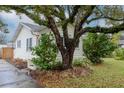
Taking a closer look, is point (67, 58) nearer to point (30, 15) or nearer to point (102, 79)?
point (102, 79)

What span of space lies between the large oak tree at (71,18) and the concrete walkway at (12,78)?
3.14ft

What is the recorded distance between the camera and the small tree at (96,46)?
A: 194 inches

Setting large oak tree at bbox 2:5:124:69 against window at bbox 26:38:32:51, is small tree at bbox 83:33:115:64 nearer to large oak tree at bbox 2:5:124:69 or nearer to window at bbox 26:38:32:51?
large oak tree at bbox 2:5:124:69

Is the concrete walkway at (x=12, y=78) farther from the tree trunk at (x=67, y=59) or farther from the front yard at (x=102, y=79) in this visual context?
the tree trunk at (x=67, y=59)

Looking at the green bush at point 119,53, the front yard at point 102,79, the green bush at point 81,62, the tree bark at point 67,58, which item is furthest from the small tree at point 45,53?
the green bush at point 119,53

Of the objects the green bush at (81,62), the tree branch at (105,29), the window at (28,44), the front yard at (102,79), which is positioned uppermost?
the tree branch at (105,29)

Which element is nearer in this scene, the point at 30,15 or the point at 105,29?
the point at 30,15

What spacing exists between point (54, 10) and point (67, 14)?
0.46 m

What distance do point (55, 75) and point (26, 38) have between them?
919 millimetres

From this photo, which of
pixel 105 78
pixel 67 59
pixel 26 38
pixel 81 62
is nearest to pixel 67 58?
pixel 67 59

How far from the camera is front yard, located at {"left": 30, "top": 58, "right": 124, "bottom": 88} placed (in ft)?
14.4

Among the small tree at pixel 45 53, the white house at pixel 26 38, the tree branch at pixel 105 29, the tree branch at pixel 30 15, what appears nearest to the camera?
the tree branch at pixel 30 15

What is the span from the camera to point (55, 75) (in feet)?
16.3

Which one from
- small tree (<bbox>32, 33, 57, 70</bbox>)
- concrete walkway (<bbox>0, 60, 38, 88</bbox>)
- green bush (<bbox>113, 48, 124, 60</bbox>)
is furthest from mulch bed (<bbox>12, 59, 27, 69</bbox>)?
green bush (<bbox>113, 48, 124, 60</bbox>)
